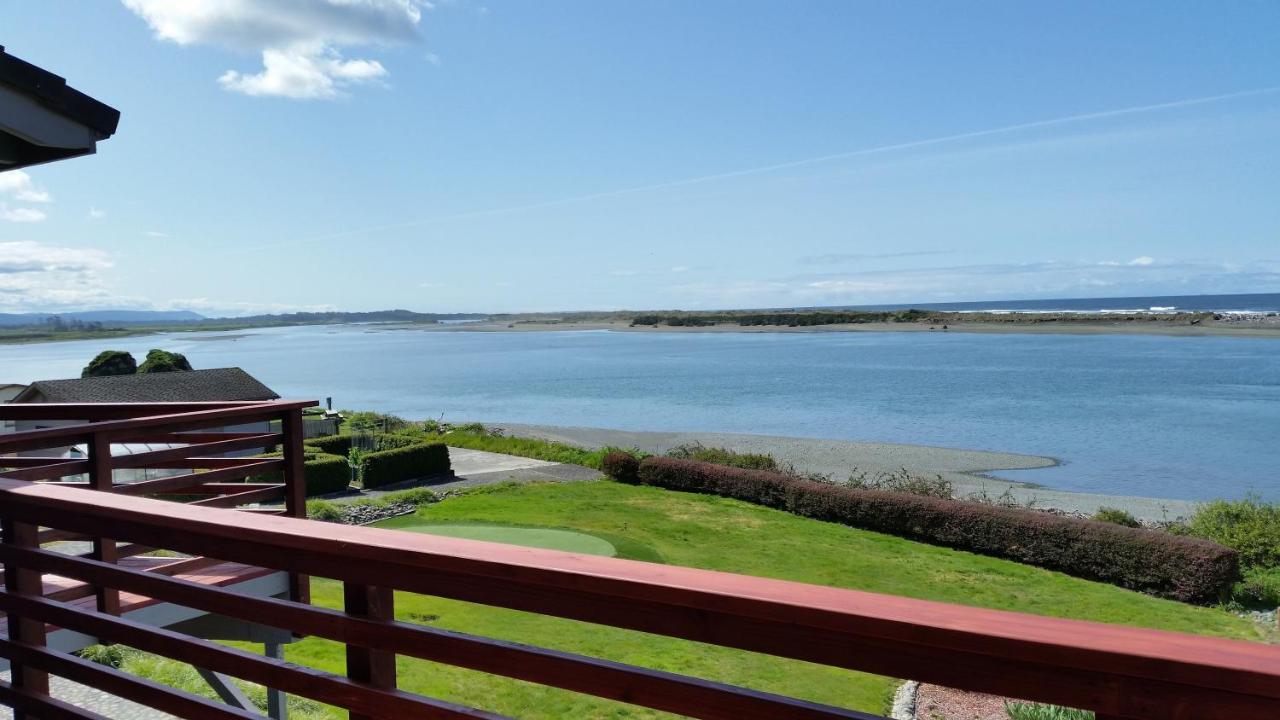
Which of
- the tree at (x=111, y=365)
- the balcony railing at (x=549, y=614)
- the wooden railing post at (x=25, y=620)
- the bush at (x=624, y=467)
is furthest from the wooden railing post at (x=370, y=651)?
the tree at (x=111, y=365)

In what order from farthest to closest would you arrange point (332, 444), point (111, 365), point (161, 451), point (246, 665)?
point (111, 365)
point (332, 444)
point (161, 451)
point (246, 665)

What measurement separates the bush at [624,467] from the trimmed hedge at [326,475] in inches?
277

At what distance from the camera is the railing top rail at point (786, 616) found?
3.16 feet

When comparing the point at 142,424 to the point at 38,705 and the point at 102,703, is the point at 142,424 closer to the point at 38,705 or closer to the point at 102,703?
the point at 38,705

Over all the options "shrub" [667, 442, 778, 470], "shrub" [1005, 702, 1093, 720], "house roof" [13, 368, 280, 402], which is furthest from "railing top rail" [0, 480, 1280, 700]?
"house roof" [13, 368, 280, 402]

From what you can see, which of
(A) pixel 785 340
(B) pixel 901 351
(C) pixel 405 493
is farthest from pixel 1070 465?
(A) pixel 785 340

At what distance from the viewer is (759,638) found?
46.0 inches

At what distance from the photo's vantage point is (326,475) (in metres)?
22.1

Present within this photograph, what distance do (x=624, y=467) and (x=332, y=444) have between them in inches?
355

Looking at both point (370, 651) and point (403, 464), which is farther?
point (403, 464)

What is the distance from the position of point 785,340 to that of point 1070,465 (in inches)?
2948

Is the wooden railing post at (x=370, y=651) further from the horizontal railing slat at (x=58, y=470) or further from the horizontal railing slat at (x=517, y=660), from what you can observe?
the horizontal railing slat at (x=58, y=470)

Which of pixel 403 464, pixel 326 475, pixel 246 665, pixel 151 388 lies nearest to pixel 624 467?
pixel 403 464

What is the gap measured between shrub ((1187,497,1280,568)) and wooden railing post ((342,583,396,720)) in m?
17.2
